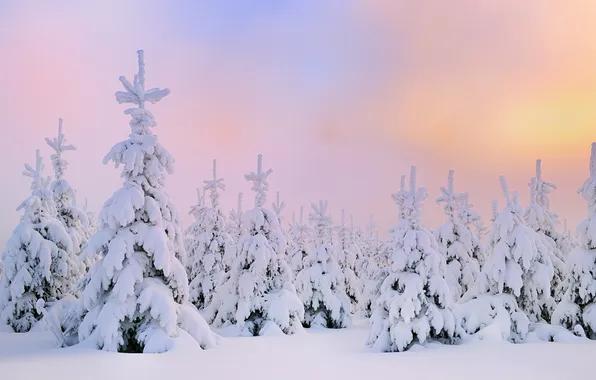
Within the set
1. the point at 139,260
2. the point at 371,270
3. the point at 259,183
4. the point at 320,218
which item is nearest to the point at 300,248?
the point at 320,218

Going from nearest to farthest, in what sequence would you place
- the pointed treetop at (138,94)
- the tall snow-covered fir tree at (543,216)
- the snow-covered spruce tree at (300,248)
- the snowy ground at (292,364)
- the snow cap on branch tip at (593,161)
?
the snowy ground at (292,364), the pointed treetop at (138,94), the snow cap on branch tip at (593,161), the tall snow-covered fir tree at (543,216), the snow-covered spruce tree at (300,248)

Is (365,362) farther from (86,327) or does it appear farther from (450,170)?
(450,170)

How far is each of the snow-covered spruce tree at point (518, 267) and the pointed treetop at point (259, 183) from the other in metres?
12.6

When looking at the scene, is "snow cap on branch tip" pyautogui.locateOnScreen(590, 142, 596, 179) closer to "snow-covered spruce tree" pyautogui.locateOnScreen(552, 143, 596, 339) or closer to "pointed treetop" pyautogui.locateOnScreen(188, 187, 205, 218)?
"snow-covered spruce tree" pyautogui.locateOnScreen(552, 143, 596, 339)

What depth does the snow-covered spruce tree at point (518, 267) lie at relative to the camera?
21203 millimetres

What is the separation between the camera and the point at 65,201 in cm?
2912

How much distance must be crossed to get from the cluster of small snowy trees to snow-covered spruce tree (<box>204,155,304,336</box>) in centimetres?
7

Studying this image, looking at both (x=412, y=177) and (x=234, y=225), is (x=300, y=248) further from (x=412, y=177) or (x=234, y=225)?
(x=412, y=177)

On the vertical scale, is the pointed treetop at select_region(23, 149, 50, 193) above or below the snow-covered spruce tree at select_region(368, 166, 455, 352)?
above

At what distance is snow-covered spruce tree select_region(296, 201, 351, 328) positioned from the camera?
33969mm

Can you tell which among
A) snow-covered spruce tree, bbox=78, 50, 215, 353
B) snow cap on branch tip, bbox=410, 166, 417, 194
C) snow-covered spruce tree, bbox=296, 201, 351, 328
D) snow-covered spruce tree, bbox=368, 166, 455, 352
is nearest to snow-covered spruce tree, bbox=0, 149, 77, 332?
snow-covered spruce tree, bbox=78, 50, 215, 353

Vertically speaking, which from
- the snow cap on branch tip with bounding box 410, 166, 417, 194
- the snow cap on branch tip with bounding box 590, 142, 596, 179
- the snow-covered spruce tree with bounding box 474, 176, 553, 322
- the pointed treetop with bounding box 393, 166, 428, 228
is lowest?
the snow-covered spruce tree with bounding box 474, 176, 553, 322

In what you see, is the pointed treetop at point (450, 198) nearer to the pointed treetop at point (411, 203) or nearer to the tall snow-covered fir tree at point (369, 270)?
the tall snow-covered fir tree at point (369, 270)

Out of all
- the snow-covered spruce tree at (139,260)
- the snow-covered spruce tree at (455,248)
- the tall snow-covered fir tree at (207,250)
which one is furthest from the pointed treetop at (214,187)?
the snow-covered spruce tree at (139,260)
